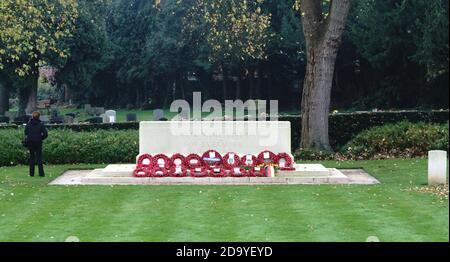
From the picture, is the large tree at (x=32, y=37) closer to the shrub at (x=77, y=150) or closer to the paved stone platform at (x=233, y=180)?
the shrub at (x=77, y=150)

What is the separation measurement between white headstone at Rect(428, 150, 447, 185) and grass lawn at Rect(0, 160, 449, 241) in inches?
21.0

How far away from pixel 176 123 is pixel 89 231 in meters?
9.40

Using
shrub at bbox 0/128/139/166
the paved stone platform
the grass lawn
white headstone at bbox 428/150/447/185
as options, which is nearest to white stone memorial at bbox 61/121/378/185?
the paved stone platform

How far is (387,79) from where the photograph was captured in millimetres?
47125

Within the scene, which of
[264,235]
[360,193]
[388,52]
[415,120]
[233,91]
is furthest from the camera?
[233,91]

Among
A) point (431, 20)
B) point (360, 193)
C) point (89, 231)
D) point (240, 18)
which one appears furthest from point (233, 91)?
point (89, 231)

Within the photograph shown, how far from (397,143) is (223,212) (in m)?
12.7

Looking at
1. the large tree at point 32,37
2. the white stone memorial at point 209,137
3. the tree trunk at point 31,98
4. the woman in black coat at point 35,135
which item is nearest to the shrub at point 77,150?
the large tree at point 32,37

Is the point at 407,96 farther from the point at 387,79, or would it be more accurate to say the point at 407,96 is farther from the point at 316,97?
the point at 316,97

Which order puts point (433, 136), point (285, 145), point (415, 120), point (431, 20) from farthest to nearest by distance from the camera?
1. point (431, 20)
2. point (415, 120)
3. point (433, 136)
4. point (285, 145)

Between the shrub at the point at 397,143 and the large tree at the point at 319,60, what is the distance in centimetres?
107

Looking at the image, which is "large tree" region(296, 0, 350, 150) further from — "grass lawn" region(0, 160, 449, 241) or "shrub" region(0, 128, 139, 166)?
"grass lawn" region(0, 160, 449, 241)

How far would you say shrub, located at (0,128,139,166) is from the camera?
26.8m

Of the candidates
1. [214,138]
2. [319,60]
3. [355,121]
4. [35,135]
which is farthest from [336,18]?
[35,135]
